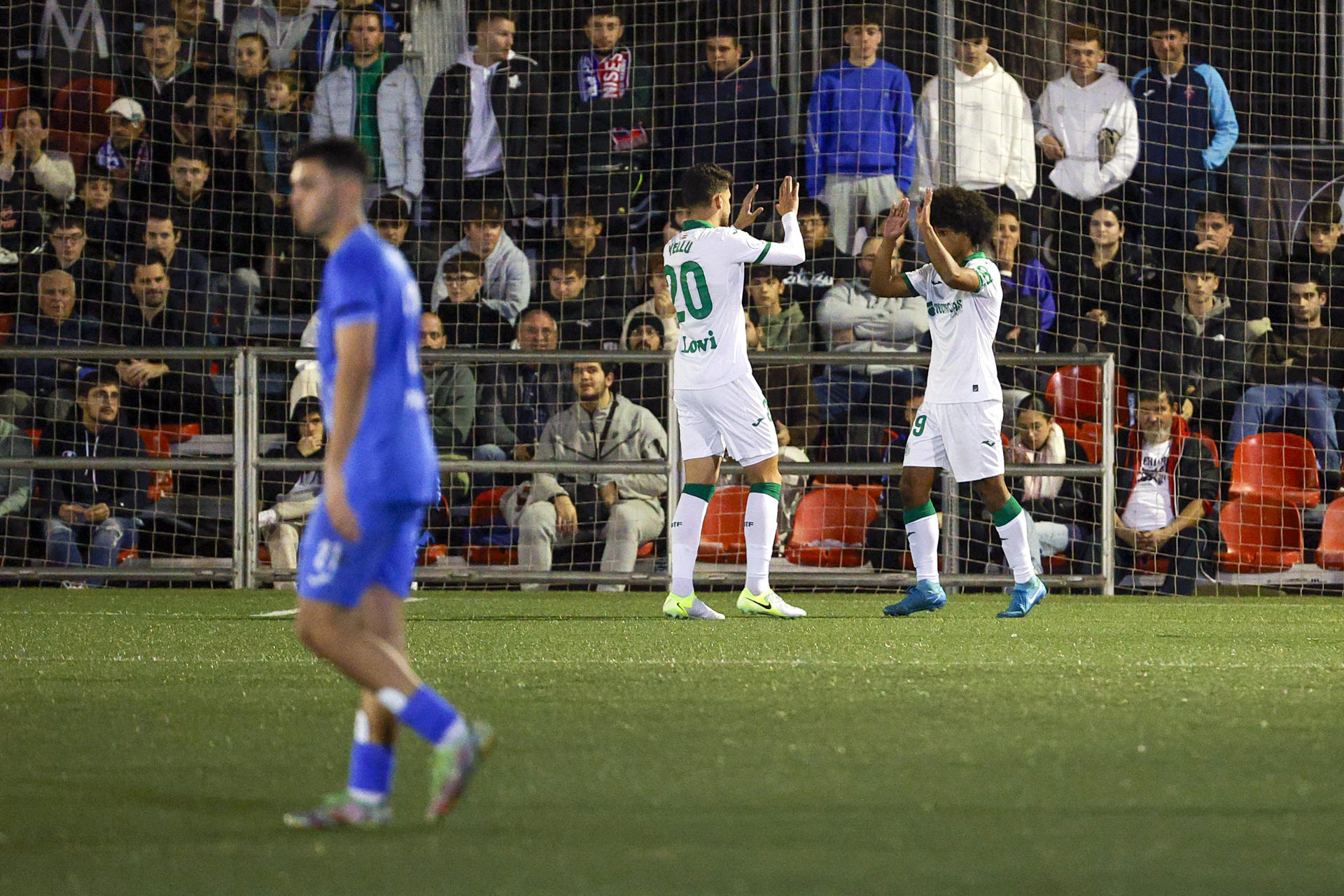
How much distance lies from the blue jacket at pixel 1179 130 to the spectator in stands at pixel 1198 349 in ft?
2.37

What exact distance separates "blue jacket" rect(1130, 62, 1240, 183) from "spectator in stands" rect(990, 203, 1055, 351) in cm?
83

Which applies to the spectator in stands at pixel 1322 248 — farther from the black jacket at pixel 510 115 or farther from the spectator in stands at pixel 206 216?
the spectator in stands at pixel 206 216

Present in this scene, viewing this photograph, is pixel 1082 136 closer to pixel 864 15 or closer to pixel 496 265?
pixel 864 15

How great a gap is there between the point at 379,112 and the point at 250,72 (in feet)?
2.74

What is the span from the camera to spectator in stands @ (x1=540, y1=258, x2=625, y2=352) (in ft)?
33.3

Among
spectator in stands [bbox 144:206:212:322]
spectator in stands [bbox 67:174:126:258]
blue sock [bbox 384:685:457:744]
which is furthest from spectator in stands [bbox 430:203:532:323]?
blue sock [bbox 384:685:457:744]

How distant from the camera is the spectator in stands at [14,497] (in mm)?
9305

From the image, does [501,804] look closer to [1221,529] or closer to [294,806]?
[294,806]

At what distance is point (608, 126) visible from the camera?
1038cm

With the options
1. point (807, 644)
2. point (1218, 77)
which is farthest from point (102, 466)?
point (1218, 77)

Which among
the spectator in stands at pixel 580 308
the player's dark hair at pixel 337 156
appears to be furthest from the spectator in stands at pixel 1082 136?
the player's dark hair at pixel 337 156

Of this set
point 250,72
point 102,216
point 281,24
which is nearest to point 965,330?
point 250,72

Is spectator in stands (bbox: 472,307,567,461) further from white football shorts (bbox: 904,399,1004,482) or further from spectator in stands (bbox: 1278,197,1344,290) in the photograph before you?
spectator in stands (bbox: 1278,197,1344,290)

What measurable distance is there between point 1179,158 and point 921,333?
6.24 feet
